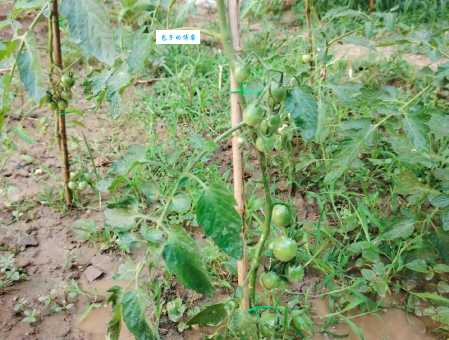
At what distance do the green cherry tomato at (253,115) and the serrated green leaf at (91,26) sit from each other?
302mm

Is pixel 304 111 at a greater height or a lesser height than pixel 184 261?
greater

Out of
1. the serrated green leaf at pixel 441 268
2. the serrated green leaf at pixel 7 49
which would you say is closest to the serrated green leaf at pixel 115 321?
the serrated green leaf at pixel 7 49

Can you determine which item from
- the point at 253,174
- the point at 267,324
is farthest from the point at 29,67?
the point at 253,174

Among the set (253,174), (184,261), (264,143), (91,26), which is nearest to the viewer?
(91,26)

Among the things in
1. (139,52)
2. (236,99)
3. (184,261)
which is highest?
(139,52)

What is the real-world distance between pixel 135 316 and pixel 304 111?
0.52 m

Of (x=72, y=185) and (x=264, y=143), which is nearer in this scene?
(x=264, y=143)

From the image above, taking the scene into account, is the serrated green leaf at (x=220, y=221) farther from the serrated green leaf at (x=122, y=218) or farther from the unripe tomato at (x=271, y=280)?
the unripe tomato at (x=271, y=280)

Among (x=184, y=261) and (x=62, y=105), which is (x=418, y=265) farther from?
(x=62, y=105)

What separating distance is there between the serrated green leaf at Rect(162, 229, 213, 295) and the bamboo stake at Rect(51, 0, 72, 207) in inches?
40.7

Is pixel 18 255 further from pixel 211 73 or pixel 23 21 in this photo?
pixel 23 21

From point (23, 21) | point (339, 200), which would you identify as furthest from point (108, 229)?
point (23, 21)

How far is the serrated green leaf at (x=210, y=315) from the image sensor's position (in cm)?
118

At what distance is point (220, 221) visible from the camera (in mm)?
940
